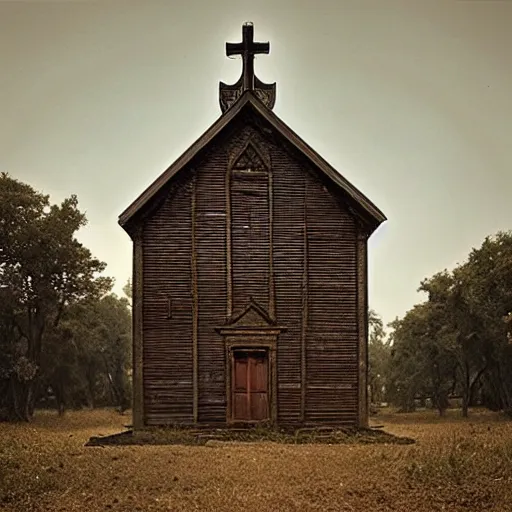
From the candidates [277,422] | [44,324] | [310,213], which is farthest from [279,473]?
[44,324]

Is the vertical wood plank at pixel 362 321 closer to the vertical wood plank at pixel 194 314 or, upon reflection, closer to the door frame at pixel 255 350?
the door frame at pixel 255 350

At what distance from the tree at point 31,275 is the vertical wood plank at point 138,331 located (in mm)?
8223

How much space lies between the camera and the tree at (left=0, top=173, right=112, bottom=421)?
101 feet

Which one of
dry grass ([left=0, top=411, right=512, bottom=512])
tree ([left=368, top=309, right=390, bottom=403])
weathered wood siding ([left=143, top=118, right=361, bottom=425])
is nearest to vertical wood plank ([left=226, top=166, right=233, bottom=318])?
weathered wood siding ([left=143, top=118, right=361, bottom=425])

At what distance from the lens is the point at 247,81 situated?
25234 mm

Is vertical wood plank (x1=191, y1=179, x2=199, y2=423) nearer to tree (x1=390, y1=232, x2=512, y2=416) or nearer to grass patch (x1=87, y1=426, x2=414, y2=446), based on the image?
grass patch (x1=87, y1=426, x2=414, y2=446)

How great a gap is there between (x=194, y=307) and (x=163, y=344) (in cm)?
125

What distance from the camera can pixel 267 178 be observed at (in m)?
24.0

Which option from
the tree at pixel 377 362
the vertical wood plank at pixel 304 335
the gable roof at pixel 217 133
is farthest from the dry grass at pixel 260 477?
the tree at pixel 377 362

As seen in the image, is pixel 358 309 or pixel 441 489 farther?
pixel 358 309

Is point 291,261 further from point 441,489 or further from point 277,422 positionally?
point 441,489

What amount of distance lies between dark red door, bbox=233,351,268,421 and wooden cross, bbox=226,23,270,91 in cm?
751

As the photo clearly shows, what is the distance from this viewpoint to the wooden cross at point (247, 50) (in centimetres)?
2458

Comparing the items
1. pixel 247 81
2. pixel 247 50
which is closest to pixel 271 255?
pixel 247 81
